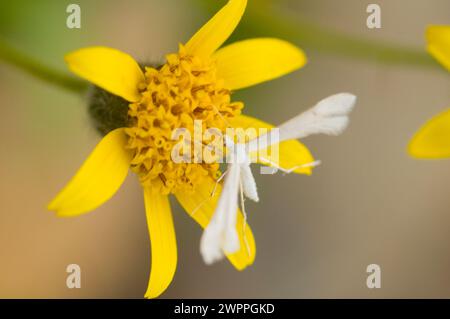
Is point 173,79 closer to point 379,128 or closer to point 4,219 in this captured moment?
point 4,219

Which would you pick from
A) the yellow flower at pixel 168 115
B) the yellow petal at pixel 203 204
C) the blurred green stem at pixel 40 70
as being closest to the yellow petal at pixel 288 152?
the yellow flower at pixel 168 115

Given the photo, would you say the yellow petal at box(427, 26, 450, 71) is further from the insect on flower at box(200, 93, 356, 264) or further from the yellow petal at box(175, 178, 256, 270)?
the yellow petal at box(175, 178, 256, 270)

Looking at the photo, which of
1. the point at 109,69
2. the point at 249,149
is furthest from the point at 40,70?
the point at 249,149

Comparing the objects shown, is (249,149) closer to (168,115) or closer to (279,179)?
(168,115)

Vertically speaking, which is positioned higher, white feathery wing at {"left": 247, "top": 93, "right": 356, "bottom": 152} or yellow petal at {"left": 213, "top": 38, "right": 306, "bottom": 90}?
yellow petal at {"left": 213, "top": 38, "right": 306, "bottom": 90}

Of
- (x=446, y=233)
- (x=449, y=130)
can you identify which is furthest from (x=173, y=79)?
(x=446, y=233)

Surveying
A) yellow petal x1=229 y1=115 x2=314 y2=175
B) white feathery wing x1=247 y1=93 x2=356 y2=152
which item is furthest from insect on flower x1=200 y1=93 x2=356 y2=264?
yellow petal x1=229 y1=115 x2=314 y2=175
